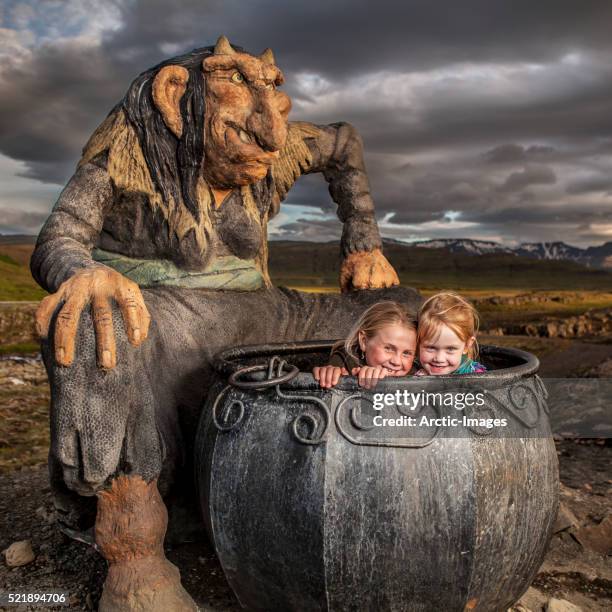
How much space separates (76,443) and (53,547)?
1152 mm

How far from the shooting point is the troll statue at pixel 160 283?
6.95 feet

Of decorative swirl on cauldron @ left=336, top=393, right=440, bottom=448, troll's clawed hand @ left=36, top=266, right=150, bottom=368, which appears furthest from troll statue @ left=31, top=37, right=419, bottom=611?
decorative swirl on cauldron @ left=336, top=393, right=440, bottom=448

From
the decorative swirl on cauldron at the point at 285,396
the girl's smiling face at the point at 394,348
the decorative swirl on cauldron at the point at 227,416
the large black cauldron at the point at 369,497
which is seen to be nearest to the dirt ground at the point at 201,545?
the large black cauldron at the point at 369,497

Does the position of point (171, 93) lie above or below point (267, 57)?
below

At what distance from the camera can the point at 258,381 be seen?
2.04 m

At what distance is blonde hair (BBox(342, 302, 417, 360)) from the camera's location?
2.41 meters

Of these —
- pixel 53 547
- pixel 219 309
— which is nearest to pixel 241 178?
pixel 219 309

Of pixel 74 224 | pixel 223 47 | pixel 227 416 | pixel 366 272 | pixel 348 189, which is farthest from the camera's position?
pixel 348 189

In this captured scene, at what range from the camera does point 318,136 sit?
343 centimetres

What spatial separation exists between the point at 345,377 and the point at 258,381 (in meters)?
0.28

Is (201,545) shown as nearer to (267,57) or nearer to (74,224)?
(74,224)

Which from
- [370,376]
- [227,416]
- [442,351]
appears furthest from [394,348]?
[227,416]

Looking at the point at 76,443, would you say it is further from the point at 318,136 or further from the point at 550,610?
the point at 318,136
